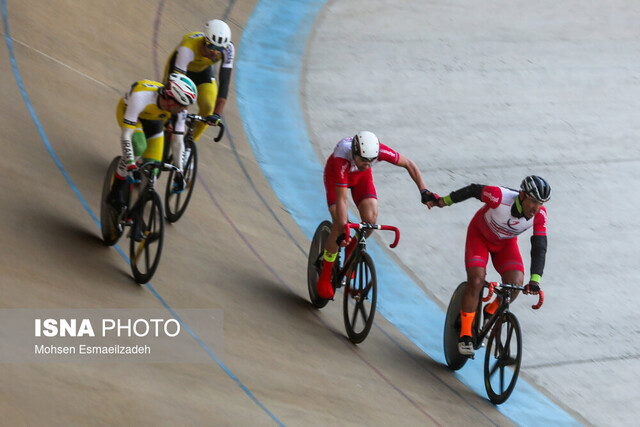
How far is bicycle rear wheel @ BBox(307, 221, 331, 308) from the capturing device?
23.0ft

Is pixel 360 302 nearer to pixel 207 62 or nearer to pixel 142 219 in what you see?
pixel 142 219

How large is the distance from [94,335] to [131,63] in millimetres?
5366

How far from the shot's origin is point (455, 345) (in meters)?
6.88

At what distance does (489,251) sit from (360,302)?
1.09 metres

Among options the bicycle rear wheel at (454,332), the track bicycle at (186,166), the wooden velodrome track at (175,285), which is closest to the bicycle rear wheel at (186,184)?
the track bicycle at (186,166)

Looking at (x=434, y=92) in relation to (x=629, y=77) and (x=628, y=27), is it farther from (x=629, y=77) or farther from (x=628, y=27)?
(x=628, y=27)

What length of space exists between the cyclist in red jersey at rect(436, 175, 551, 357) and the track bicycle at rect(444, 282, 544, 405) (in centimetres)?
12

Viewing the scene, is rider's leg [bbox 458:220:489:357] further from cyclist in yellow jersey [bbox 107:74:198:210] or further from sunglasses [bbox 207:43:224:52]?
sunglasses [bbox 207:43:224:52]

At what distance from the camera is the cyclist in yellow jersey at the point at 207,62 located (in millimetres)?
7164

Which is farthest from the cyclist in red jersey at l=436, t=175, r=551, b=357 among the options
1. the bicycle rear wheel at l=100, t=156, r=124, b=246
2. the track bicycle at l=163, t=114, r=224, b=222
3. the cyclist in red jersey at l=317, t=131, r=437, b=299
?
the bicycle rear wheel at l=100, t=156, r=124, b=246

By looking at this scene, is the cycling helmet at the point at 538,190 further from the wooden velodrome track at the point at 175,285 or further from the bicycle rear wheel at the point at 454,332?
the wooden velodrome track at the point at 175,285

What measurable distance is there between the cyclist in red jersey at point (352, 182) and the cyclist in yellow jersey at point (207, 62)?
1.17 m

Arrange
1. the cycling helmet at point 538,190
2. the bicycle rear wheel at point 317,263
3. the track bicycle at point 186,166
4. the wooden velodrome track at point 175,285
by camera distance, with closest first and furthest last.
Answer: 1. the wooden velodrome track at point 175,285
2. the cycling helmet at point 538,190
3. the bicycle rear wheel at point 317,263
4. the track bicycle at point 186,166

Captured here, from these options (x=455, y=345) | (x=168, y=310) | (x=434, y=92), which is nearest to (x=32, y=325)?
(x=168, y=310)
